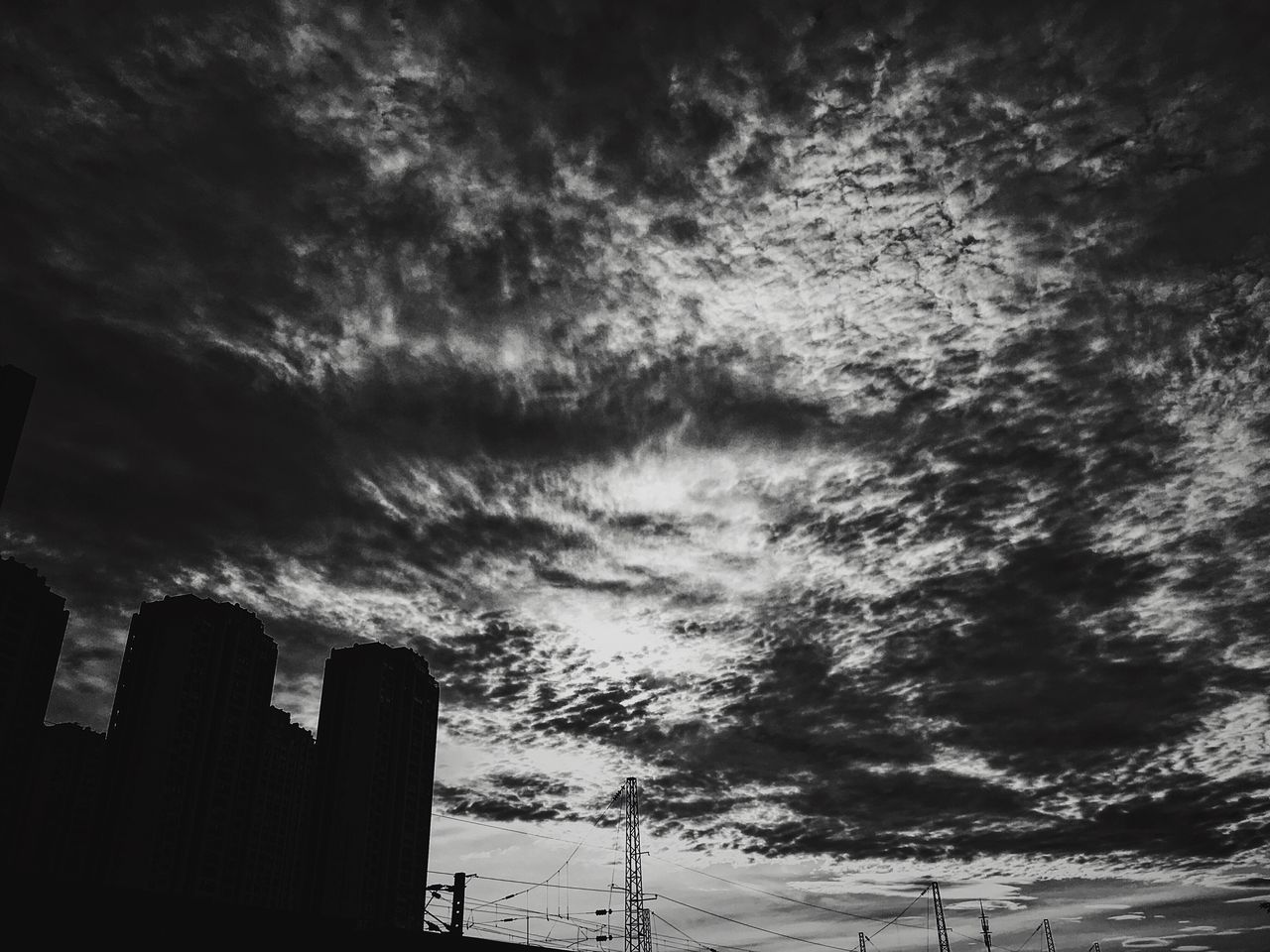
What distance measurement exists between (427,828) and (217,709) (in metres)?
34.5

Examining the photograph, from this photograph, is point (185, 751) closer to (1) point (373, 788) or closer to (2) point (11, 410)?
(1) point (373, 788)

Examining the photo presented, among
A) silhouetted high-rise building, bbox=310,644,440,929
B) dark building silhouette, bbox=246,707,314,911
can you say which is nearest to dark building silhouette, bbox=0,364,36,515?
silhouetted high-rise building, bbox=310,644,440,929

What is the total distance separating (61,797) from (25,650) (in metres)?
45.8

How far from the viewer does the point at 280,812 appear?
149m

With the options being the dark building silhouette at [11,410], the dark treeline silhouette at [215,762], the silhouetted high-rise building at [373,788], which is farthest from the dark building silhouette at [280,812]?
the dark building silhouette at [11,410]

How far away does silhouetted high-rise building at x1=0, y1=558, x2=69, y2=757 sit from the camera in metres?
117

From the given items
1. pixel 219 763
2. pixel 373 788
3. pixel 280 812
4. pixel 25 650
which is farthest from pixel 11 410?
pixel 280 812

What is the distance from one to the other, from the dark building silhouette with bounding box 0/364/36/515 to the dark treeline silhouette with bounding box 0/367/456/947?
1.42 ft

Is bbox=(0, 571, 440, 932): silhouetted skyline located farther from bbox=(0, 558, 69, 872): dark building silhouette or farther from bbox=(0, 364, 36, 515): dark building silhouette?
bbox=(0, 364, 36, 515): dark building silhouette

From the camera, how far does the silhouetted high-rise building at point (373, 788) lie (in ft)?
376

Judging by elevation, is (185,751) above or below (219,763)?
above

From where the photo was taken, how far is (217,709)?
4606 inches

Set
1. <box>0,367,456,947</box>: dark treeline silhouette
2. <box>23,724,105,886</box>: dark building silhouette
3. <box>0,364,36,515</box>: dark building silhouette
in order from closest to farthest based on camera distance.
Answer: <box>0,364,36,515</box>: dark building silhouette, <box>0,367,456,947</box>: dark treeline silhouette, <box>23,724,105,886</box>: dark building silhouette

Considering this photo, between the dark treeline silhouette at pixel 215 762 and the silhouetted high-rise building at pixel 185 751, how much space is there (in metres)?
0.18
